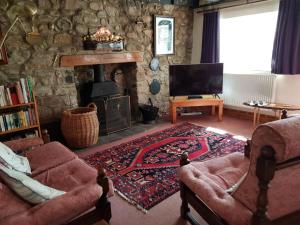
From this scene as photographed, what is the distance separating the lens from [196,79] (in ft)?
14.4

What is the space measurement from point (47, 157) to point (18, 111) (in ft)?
3.97

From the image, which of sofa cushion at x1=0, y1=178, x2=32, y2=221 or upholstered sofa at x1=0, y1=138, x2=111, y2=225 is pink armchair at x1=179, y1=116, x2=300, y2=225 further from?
sofa cushion at x1=0, y1=178, x2=32, y2=221

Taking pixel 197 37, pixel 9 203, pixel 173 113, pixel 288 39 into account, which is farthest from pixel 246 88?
pixel 9 203

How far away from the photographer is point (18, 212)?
133 centimetres

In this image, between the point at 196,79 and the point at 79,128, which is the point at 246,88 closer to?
the point at 196,79

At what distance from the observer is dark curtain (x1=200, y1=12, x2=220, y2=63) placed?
4551 millimetres

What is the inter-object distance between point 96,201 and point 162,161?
1.40 meters

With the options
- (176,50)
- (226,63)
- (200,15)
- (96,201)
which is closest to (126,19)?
(176,50)

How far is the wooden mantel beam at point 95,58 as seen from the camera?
3.40 m

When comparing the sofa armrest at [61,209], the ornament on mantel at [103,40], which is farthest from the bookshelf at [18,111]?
the sofa armrest at [61,209]

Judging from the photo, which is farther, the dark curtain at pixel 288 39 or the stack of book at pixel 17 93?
the dark curtain at pixel 288 39

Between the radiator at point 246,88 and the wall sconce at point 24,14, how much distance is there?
343 centimetres

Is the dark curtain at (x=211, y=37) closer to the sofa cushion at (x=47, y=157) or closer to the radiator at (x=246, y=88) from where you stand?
the radiator at (x=246, y=88)

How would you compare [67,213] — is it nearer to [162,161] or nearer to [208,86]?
[162,161]
